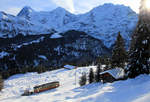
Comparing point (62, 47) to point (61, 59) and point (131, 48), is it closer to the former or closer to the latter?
point (61, 59)

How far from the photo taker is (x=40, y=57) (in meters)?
150

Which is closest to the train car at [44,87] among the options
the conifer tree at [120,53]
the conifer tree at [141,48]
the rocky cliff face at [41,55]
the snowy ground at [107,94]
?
the snowy ground at [107,94]

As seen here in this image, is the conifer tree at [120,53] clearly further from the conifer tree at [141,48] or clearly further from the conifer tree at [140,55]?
the conifer tree at [140,55]

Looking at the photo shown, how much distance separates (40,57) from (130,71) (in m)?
145

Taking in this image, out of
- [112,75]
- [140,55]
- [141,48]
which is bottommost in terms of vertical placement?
[112,75]

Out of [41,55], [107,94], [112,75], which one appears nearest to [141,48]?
[107,94]

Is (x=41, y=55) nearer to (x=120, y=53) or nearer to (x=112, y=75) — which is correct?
(x=120, y=53)

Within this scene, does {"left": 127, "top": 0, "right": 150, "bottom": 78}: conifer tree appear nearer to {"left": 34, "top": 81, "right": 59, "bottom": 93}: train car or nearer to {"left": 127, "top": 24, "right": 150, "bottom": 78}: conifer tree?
{"left": 127, "top": 24, "right": 150, "bottom": 78}: conifer tree

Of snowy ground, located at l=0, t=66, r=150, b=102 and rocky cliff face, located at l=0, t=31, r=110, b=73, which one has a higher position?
snowy ground, located at l=0, t=66, r=150, b=102

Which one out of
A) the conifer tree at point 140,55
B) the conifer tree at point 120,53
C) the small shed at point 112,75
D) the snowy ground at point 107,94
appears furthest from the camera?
the conifer tree at point 120,53

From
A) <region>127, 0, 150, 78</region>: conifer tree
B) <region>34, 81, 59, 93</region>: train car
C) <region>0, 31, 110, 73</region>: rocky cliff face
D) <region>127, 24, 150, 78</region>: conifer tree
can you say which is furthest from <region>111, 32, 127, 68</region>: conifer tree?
<region>0, 31, 110, 73</region>: rocky cliff face

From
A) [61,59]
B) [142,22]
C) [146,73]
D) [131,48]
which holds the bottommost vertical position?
[61,59]

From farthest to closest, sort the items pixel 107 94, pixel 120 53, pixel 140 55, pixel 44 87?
pixel 44 87
pixel 120 53
pixel 140 55
pixel 107 94

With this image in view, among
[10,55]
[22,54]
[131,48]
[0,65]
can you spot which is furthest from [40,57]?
[131,48]
